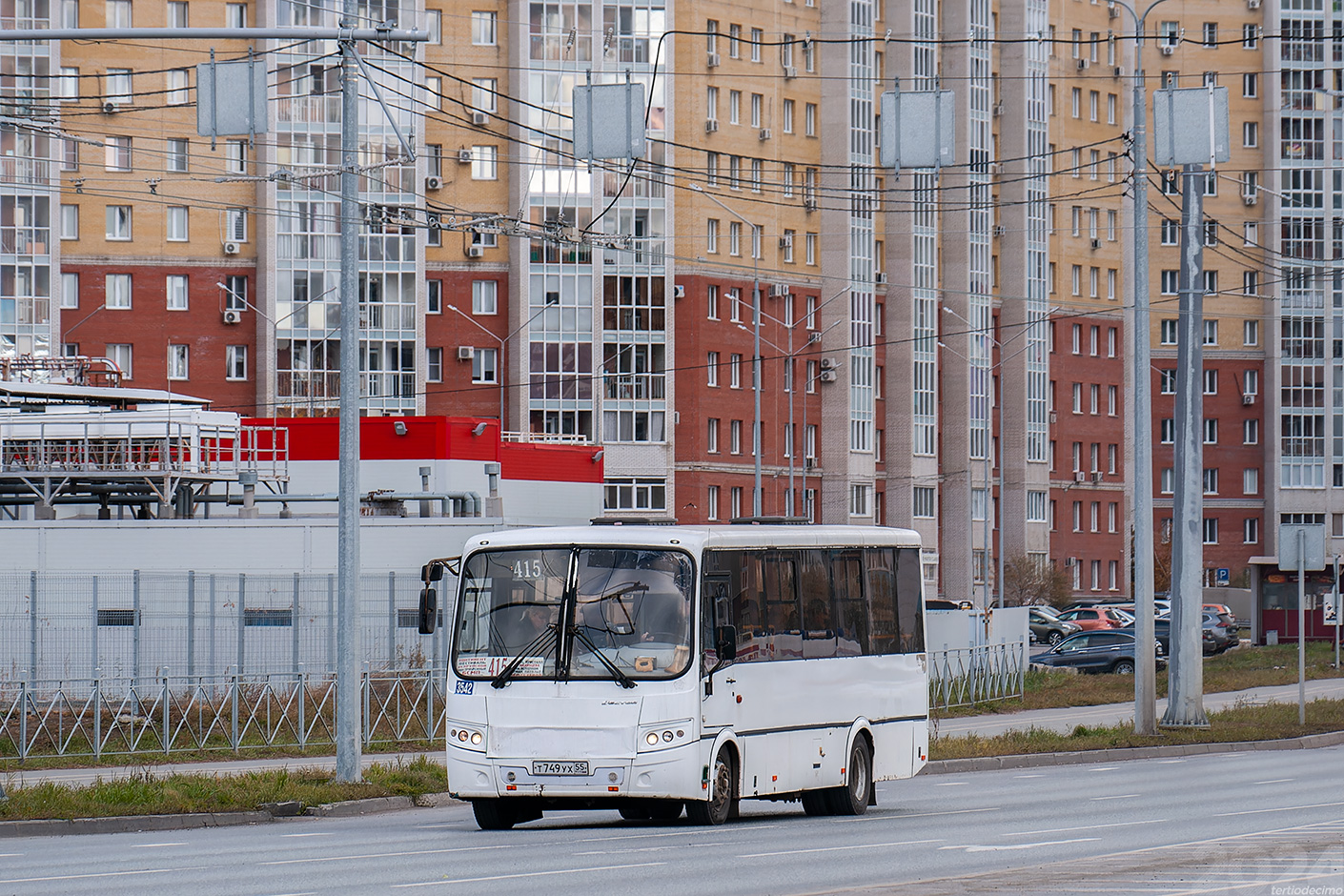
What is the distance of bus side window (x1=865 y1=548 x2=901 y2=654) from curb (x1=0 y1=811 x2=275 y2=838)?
6.22 m

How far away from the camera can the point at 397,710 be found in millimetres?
28891

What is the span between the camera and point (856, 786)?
20375 mm

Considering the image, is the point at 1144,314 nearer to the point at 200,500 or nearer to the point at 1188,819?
the point at 1188,819

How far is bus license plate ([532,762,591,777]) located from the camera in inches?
695

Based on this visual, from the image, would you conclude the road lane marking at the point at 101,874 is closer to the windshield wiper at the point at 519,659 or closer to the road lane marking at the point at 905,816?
the windshield wiper at the point at 519,659

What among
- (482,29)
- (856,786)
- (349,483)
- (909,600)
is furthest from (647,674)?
(482,29)

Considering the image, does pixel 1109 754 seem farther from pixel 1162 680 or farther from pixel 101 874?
pixel 1162 680

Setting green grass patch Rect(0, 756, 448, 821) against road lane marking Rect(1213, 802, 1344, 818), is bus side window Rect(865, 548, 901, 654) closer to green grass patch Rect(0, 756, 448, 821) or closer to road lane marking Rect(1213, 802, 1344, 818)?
road lane marking Rect(1213, 802, 1344, 818)

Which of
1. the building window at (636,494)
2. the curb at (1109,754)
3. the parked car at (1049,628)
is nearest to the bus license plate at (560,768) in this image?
the curb at (1109,754)

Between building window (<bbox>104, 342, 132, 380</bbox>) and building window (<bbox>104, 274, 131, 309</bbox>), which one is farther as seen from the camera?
building window (<bbox>104, 274, 131, 309</bbox>)

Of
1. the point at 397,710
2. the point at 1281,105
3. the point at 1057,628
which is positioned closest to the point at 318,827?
the point at 397,710

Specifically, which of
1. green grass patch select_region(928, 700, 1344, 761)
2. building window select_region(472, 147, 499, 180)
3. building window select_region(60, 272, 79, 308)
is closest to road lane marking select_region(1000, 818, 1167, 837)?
green grass patch select_region(928, 700, 1344, 761)

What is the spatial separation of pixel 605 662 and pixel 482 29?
218 ft

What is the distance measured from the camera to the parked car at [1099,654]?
2168 inches
